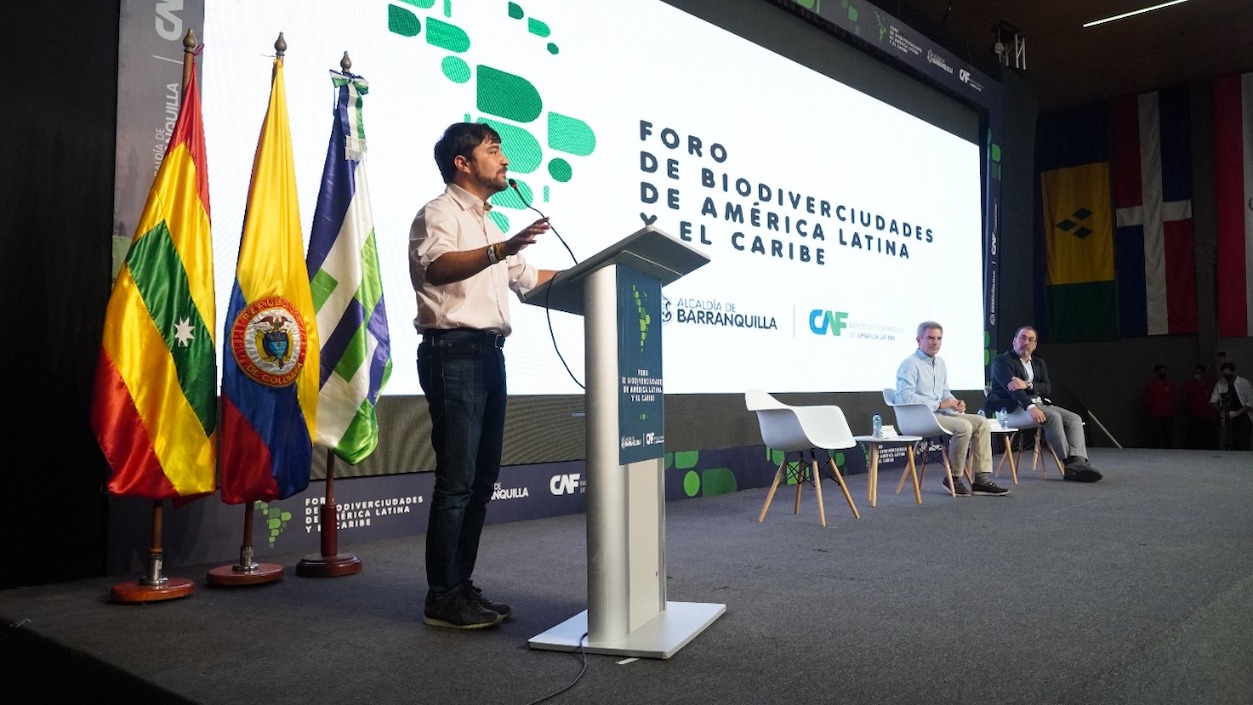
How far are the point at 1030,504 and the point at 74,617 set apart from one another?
481 centimetres

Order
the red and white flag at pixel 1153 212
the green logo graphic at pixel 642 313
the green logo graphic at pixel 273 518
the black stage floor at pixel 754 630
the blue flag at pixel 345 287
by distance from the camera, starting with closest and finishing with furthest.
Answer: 1. the black stage floor at pixel 754 630
2. the green logo graphic at pixel 642 313
3. the blue flag at pixel 345 287
4. the green logo graphic at pixel 273 518
5. the red and white flag at pixel 1153 212

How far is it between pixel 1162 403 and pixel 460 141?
39.7ft

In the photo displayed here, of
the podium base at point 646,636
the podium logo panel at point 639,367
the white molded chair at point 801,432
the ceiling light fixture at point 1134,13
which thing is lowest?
the podium base at point 646,636

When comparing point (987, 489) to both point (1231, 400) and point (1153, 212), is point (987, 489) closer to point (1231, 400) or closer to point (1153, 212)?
point (1231, 400)

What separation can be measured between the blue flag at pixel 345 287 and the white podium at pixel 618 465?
1.42 meters

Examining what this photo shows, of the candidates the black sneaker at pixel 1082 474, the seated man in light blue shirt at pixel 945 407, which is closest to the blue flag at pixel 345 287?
the seated man in light blue shirt at pixel 945 407

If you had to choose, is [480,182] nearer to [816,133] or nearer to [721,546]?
[721,546]

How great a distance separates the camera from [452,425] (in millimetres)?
2383

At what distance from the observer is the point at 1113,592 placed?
2764mm

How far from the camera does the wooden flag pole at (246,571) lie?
3.14 m

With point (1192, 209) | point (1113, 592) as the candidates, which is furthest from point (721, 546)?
point (1192, 209)

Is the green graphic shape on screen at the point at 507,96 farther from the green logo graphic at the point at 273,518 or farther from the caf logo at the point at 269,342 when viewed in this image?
the green logo graphic at the point at 273,518

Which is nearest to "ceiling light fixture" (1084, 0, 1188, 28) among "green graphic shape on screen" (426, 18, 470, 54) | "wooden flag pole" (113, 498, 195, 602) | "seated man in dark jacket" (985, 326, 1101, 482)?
"seated man in dark jacket" (985, 326, 1101, 482)

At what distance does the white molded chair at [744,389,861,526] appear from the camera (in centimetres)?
462
